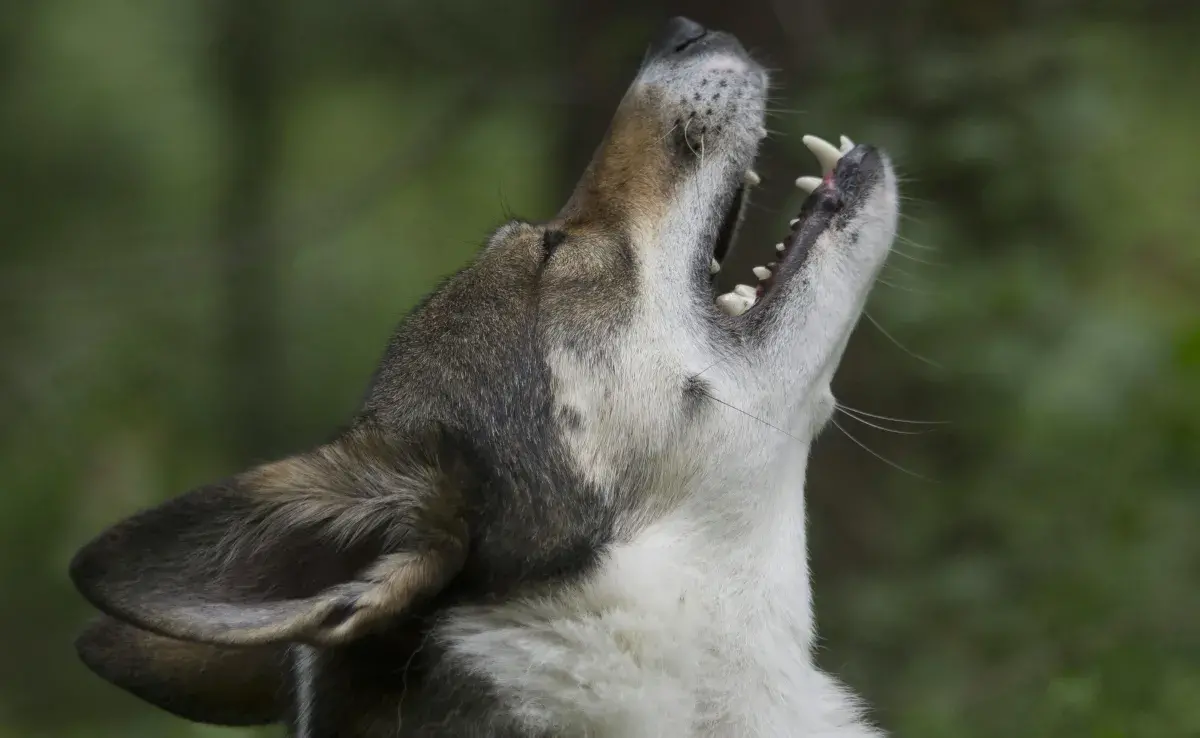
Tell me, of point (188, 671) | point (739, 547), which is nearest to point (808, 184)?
point (739, 547)

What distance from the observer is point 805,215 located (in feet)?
11.1

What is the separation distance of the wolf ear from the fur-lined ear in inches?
24.4

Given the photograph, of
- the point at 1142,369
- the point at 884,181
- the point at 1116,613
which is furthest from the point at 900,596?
the point at 884,181

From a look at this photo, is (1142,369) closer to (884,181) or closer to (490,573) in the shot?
(884,181)

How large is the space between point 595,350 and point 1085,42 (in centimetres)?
258

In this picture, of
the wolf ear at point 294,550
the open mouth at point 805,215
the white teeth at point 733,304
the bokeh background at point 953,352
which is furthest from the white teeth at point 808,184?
the wolf ear at point 294,550

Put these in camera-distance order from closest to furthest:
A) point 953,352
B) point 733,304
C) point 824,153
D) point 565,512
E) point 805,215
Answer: point 565,512, point 733,304, point 805,215, point 824,153, point 953,352

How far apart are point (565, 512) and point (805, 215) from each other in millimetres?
982

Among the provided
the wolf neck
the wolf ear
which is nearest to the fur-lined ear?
the wolf ear

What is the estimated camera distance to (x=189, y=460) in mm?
8344

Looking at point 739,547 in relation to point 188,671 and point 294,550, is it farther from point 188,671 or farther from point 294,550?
point 188,671

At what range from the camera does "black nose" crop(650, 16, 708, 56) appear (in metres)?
3.67

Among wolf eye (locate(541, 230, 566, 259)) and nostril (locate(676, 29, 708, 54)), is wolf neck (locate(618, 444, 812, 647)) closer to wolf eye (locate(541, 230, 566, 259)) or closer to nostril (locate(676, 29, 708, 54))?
wolf eye (locate(541, 230, 566, 259))

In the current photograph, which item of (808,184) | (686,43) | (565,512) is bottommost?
(565,512)
